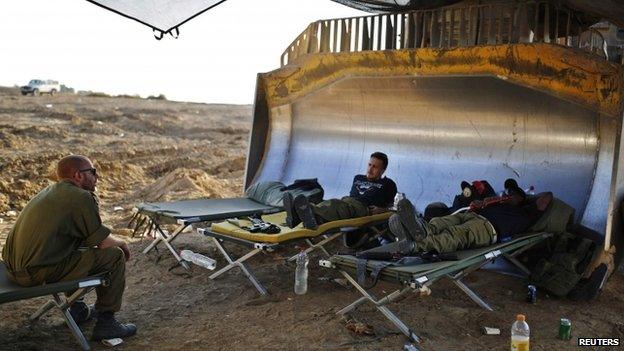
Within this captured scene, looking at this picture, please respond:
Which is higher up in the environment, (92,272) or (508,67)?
(508,67)

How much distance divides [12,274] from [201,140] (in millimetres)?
15966

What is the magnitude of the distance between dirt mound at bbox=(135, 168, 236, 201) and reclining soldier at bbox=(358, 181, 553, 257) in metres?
6.09

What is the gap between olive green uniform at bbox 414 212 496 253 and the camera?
199 inches

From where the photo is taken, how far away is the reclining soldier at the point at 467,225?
498 cm

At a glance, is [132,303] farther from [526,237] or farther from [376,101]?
[376,101]

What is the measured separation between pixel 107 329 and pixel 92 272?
45 cm

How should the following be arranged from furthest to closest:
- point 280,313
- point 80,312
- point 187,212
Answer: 1. point 187,212
2. point 280,313
3. point 80,312

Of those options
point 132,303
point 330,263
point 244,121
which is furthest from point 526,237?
point 244,121

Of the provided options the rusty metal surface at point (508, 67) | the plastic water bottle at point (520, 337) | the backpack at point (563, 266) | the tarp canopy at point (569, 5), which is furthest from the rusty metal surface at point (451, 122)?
the plastic water bottle at point (520, 337)

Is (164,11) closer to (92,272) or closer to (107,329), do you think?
(92,272)

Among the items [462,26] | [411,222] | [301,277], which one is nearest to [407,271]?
[411,222]

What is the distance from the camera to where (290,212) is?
5973 mm

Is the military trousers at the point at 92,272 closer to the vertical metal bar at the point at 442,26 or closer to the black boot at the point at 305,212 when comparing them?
the black boot at the point at 305,212

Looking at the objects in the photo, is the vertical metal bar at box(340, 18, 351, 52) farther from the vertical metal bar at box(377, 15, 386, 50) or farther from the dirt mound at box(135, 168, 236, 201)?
the dirt mound at box(135, 168, 236, 201)
